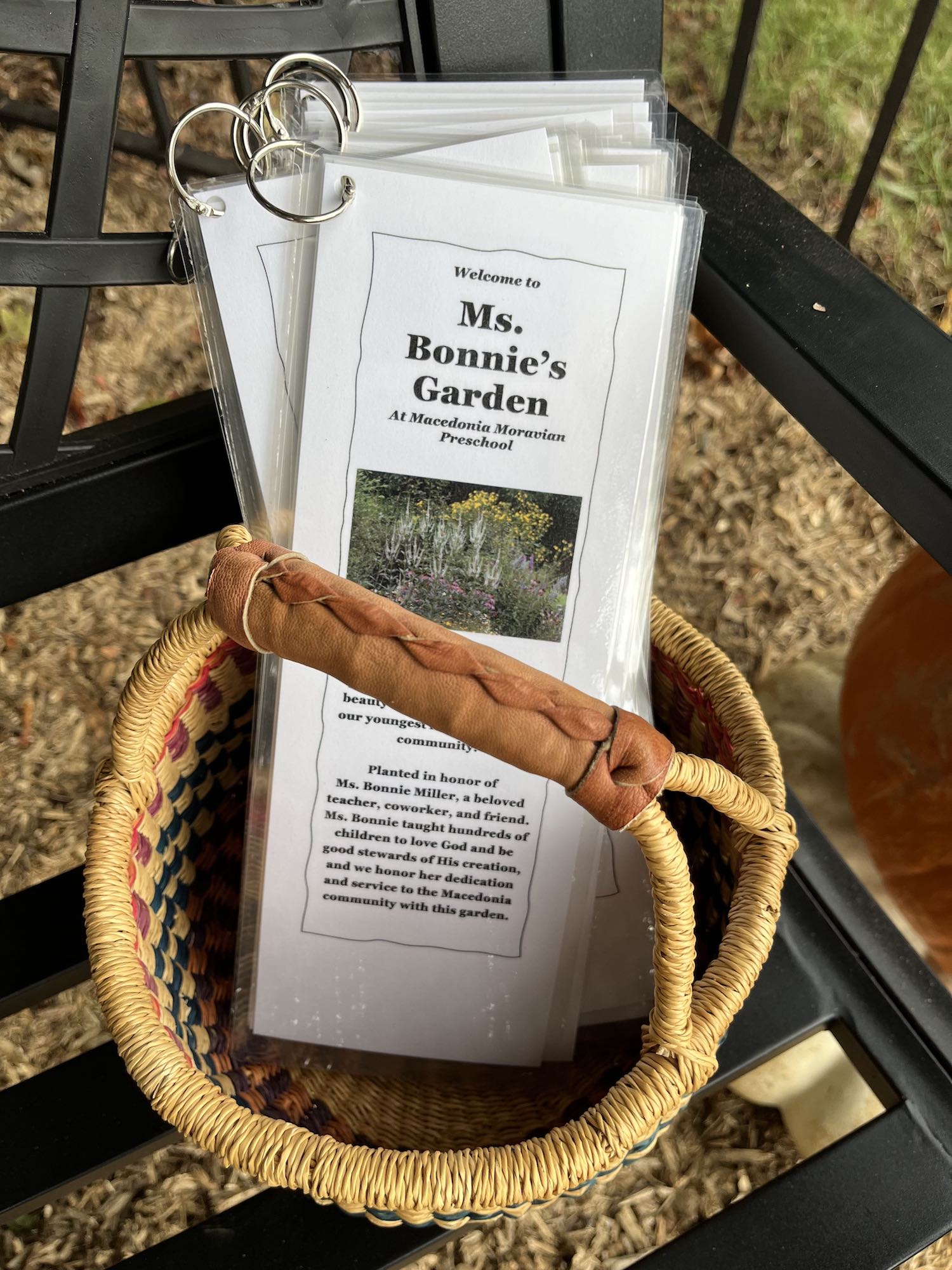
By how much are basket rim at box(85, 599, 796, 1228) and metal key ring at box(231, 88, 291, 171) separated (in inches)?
9.5

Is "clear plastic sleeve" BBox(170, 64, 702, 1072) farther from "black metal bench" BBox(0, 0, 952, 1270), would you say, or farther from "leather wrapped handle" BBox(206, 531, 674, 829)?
"leather wrapped handle" BBox(206, 531, 674, 829)

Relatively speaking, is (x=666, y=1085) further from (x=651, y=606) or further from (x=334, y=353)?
(x=334, y=353)

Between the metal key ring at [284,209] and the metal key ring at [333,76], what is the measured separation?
3cm

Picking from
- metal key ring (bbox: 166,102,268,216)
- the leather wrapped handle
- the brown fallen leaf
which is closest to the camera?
the leather wrapped handle

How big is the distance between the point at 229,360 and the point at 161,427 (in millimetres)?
81

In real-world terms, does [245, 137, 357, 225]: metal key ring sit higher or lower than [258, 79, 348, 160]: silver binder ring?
lower

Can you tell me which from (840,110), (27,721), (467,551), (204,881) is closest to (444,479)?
(467,551)

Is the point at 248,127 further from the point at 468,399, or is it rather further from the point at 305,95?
the point at 468,399

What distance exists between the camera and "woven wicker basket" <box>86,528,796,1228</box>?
0.45 metres

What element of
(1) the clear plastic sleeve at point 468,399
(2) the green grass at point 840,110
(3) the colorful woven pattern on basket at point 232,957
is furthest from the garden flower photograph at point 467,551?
(2) the green grass at point 840,110

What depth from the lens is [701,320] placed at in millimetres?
583

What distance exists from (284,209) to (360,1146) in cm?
45

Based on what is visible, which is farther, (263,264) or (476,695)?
(263,264)

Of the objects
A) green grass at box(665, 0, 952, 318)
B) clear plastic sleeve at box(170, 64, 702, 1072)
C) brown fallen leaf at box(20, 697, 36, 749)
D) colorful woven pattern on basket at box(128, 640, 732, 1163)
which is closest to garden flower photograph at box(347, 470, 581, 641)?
clear plastic sleeve at box(170, 64, 702, 1072)
